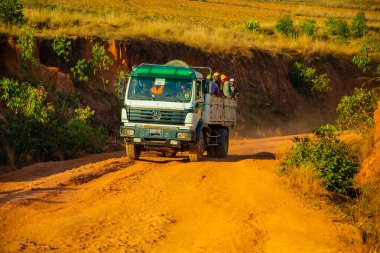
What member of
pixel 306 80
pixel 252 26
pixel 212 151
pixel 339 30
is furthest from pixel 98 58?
pixel 339 30

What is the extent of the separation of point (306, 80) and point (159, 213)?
3801cm

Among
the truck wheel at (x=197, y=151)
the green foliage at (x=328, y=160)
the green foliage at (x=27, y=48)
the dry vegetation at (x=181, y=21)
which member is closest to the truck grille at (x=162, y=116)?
the truck wheel at (x=197, y=151)

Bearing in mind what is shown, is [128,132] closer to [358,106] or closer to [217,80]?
[217,80]

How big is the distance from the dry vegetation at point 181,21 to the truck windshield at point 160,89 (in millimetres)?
12668

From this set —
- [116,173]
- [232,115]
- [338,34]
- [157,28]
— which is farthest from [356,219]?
[338,34]

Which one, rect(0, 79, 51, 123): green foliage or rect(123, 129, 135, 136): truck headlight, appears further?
rect(0, 79, 51, 123): green foliage

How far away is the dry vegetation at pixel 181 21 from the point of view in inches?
1484

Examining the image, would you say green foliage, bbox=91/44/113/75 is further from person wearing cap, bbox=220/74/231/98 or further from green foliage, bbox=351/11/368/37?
green foliage, bbox=351/11/368/37

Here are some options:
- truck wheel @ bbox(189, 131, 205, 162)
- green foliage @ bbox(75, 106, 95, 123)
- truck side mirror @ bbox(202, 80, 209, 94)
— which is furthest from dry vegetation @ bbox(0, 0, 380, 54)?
truck wheel @ bbox(189, 131, 205, 162)

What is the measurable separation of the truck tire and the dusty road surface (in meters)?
1.74

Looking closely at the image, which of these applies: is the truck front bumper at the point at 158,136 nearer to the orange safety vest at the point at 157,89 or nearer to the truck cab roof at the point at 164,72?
the orange safety vest at the point at 157,89

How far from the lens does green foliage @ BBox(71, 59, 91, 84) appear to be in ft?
107

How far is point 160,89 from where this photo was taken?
20.3m

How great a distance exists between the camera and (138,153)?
21156 millimetres
